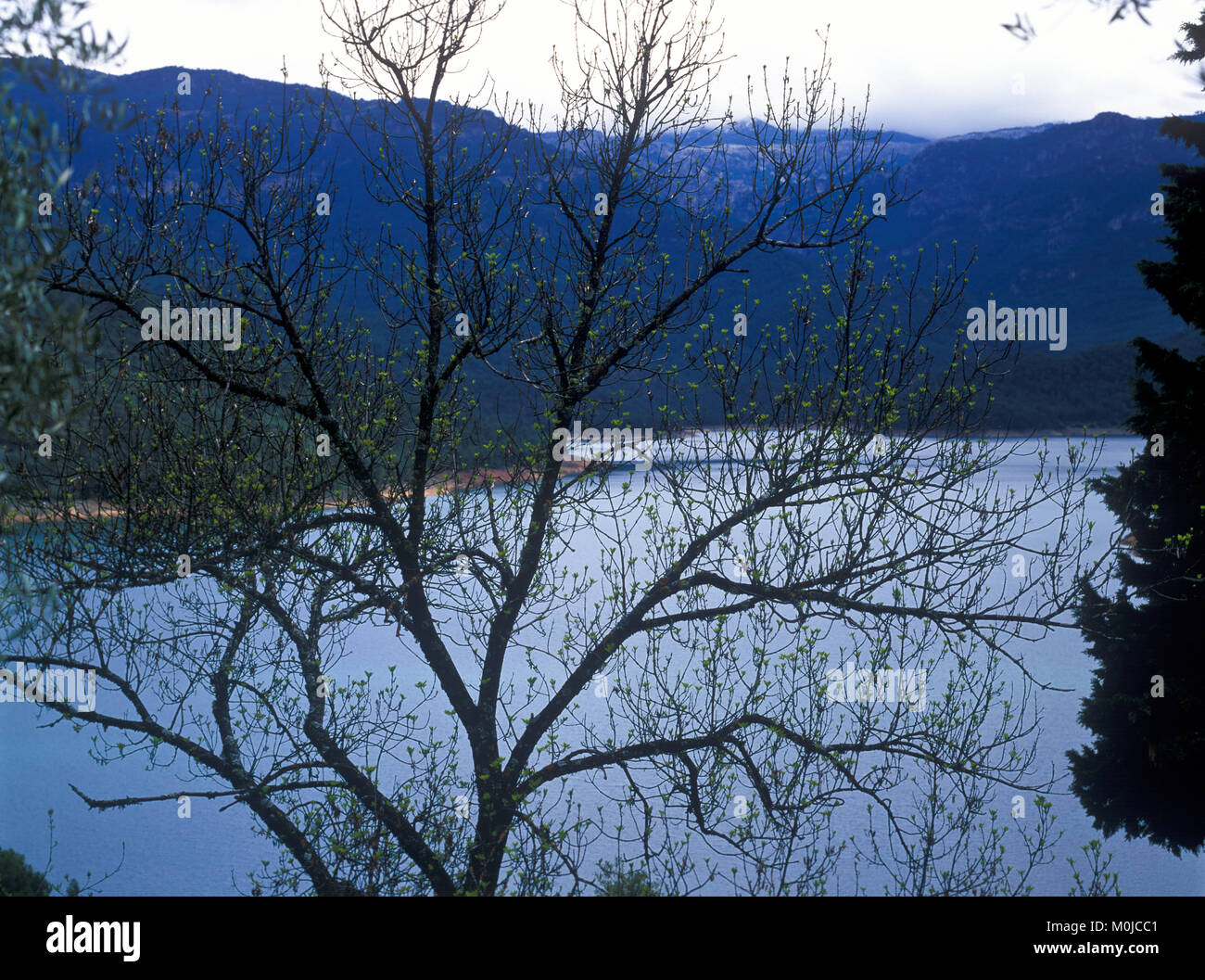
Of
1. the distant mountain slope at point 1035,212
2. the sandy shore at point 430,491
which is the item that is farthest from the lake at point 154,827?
the distant mountain slope at point 1035,212

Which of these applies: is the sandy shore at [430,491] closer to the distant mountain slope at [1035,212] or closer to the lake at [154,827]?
the lake at [154,827]

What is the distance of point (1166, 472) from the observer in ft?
40.7

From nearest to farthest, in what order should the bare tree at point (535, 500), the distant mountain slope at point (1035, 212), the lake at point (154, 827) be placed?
1. the bare tree at point (535, 500)
2. the lake at point (154, 827)
3. the distant mountain slope at point (1035, 212)

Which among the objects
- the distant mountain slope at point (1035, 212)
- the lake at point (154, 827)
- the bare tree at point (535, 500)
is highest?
the distant mountain slope at point (1035, 212)

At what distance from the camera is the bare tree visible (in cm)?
720

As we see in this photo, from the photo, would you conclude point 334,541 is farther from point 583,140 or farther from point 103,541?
point 583,140

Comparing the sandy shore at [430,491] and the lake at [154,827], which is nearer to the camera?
the sandy shore at [430,491]

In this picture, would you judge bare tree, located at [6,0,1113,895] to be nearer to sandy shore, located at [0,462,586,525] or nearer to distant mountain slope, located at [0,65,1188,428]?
sandy shore, located at [0,462,586,525]

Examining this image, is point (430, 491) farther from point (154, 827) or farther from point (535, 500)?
point (154, 827)

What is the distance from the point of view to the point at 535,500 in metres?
7.80

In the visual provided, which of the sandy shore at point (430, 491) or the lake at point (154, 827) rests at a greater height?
the sandy shore at point (430, 491)

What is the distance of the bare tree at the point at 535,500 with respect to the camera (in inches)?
284
